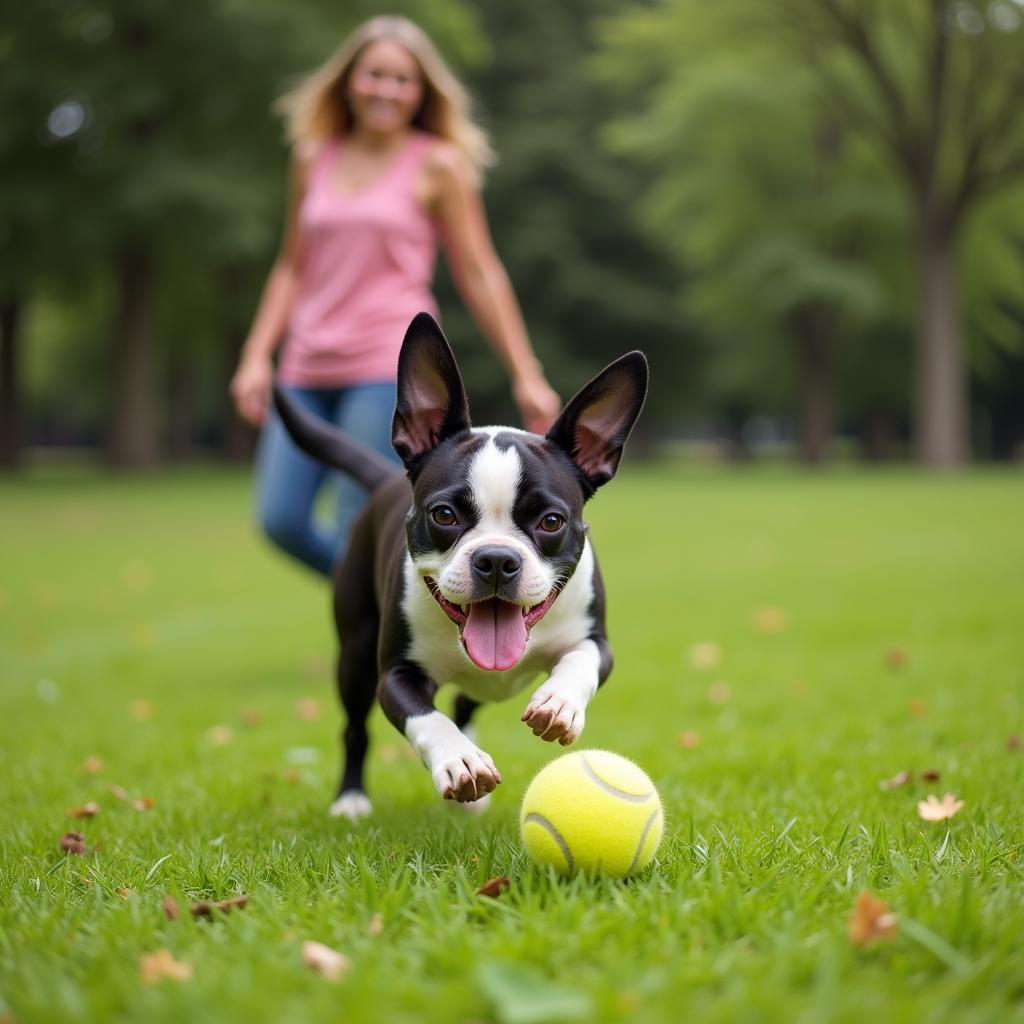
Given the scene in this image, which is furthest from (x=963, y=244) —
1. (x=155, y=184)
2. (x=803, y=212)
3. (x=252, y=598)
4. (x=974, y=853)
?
(x=974, y=853)

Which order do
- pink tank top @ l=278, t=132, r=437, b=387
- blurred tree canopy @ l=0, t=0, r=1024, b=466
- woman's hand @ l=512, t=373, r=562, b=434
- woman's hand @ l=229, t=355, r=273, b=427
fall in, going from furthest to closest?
1. blurred tree canopy @ l=0, t=0, r=1024, b=466
2. pink tank top @ l=278, t=132, r=437, b=387
3. woman's hand @ l=229, t=355, r=273, b=427
4. woman's hand @ l=512, t=373, r=562, b=434

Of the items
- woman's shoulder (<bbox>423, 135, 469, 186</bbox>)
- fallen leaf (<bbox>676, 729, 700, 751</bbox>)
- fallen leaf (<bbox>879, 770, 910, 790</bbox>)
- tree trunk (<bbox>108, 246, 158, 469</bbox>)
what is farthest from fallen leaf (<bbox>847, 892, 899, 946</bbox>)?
tree trunk (<bbox>108, 246, 158, 469</bbox>)

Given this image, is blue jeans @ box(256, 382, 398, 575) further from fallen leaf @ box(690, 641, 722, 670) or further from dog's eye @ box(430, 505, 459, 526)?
fallen leaf @ box(690, 641, 722, 670)

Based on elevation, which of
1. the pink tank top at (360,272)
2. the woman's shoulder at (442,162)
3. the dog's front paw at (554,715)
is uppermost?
the woman's shoulder at (442,162)

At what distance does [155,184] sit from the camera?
22047 millimetres

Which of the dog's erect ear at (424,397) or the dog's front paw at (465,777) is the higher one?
the dog's erect ear at (424,397)

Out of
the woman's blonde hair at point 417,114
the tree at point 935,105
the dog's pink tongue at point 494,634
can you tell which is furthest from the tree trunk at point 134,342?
the dog's pink tongue at point 494,634

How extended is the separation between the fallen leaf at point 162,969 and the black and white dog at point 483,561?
31.0 inches

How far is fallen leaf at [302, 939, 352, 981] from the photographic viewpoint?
6.82ft

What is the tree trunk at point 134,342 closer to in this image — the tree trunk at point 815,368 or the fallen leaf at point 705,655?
the tree trunk at point 815,368

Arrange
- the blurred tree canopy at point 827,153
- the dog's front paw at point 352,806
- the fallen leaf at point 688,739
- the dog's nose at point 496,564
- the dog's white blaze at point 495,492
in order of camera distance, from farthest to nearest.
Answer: the blurred tree canopy at point 827,153 < the fallen leaf at point 688,739 < the dog's front paw at point 352,806 < the dog's white blaze at point 495,492 < the dog's nose at point 496,564

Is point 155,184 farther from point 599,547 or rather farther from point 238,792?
point 238,792

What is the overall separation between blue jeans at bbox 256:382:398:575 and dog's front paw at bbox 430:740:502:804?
212cm

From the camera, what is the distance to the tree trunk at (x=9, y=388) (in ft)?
94.9
